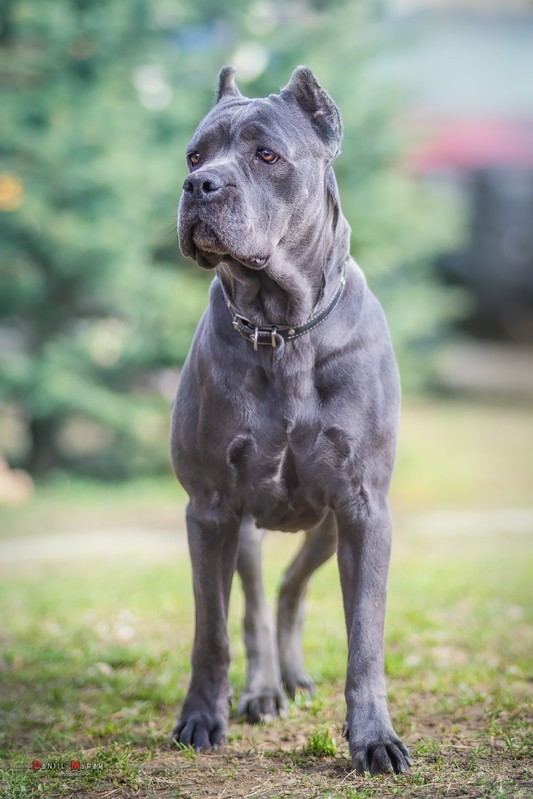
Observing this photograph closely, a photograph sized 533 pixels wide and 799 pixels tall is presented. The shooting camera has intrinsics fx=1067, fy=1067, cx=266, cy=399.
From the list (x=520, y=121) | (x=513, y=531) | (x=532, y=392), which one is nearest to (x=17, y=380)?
(x=513, y=531)

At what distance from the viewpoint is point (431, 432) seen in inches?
563

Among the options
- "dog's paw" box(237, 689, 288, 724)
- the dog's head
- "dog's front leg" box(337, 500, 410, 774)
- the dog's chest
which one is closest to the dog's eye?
the dog's head

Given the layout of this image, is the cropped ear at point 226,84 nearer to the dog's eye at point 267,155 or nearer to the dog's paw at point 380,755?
the dog's eye at point 267,155

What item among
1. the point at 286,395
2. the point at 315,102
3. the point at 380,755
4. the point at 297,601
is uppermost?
the point at 315,102

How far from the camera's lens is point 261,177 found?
340 cm

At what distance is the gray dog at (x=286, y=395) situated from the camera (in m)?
3.41

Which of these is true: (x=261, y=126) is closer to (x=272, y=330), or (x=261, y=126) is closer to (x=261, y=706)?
(x=272, y=330)

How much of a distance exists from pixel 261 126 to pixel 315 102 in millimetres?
266

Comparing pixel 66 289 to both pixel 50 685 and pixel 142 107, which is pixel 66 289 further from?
pixel 50 685

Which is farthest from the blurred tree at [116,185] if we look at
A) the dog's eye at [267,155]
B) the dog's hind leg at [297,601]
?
the dog's eye at [267,155]

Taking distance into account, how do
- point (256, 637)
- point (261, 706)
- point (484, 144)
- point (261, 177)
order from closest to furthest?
point (261, 177)
point (261, 706)
point (256, 637)
point (484, 144)

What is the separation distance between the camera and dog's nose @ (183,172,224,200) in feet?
10.7

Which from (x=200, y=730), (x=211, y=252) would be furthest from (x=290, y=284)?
(x=200, y=730)

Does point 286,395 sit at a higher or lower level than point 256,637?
higher
